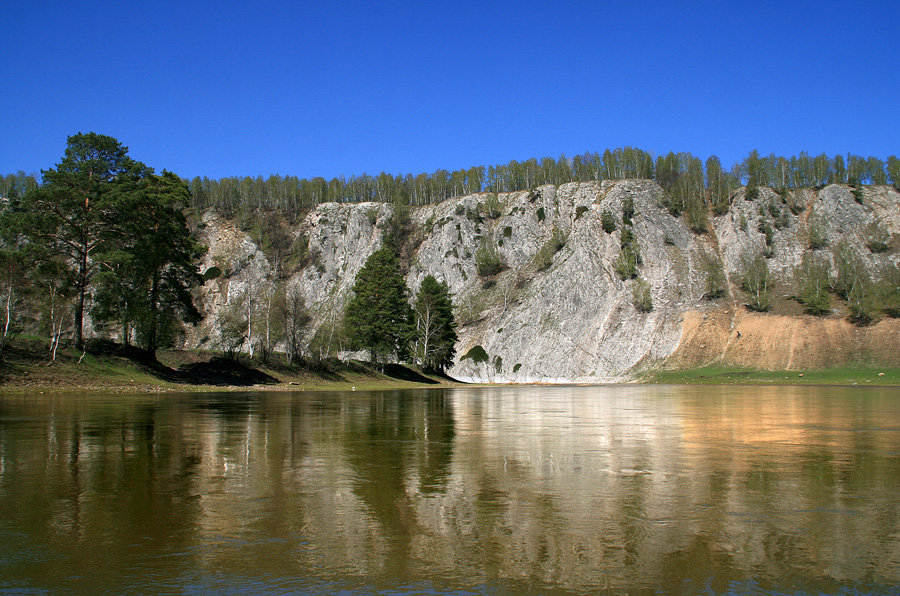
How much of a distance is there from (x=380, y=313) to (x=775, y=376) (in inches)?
2284

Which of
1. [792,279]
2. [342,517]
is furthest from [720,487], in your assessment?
[792,279]

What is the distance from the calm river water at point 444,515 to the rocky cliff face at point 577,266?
92.2 metres

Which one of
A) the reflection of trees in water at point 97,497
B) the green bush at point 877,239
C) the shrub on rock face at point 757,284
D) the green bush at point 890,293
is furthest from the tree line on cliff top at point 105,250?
the green bush at point 877,239

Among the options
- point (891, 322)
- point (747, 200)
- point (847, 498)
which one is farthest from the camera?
point (747, 200)

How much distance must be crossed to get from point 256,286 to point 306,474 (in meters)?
126

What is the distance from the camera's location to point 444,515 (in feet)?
25.0

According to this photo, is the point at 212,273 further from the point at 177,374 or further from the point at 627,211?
the point at 177,374

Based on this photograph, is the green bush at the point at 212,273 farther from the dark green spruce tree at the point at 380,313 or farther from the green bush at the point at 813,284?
the green bush at the point at 813,284

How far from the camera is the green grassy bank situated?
7931 cm

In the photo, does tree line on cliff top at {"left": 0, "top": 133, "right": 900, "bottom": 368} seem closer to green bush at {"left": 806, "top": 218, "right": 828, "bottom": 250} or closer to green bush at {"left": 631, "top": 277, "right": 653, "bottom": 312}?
green bush at {"left": 631, "top": 277, "right": 653, "bottom": 312}

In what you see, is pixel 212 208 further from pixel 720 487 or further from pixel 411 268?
pixel 720 487

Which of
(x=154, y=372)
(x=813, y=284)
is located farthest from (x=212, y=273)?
(x=813, y=284)

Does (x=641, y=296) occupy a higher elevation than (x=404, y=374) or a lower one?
higher

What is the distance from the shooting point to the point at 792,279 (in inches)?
4439
